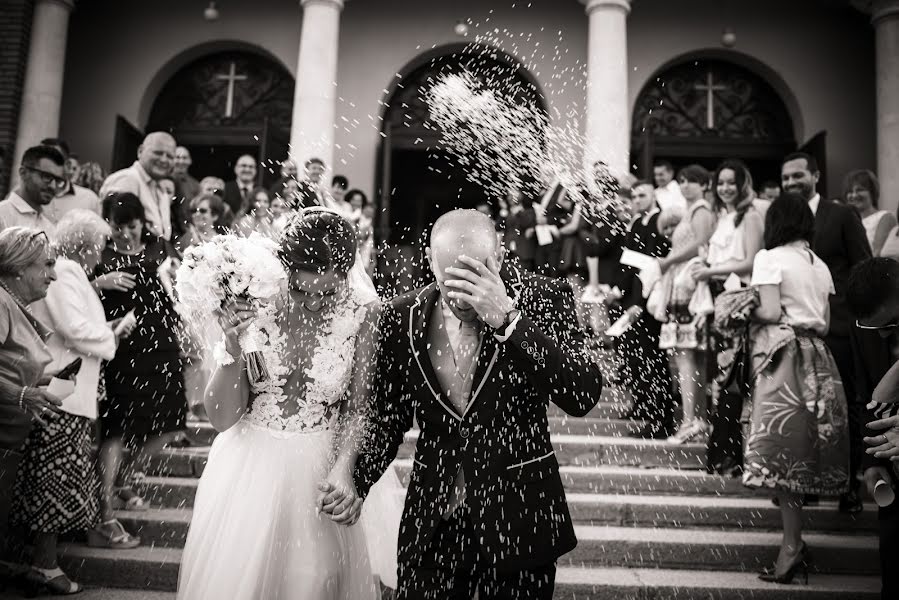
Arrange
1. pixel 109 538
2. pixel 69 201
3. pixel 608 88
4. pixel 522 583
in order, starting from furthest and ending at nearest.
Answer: pixel 608 88
pixel 69 201
pixel 109 538
pixel 522 583

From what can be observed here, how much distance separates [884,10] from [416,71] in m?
8.09

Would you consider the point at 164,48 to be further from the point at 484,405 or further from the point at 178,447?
the point at 484,405

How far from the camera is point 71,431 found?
484 centimetres

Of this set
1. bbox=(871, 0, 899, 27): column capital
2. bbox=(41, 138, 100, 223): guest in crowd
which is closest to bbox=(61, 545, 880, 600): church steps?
bbox=(41, 138, 100, 223): guest in crowd

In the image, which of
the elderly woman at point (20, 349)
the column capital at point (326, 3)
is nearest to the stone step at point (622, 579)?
the elderly woman at point (20, 349)

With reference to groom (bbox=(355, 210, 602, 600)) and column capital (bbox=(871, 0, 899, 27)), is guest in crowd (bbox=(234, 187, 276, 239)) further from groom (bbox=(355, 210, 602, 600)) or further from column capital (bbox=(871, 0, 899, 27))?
column capital (bbox=(871, 0, 899, 27))

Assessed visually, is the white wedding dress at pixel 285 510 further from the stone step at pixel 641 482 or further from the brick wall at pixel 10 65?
the brick wall at pixel 10 65

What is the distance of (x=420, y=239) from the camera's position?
1711 cm

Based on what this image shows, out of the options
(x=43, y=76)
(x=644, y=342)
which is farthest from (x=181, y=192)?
(x=43, y=76)

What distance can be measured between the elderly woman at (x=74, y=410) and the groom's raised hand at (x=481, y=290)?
3285 mm

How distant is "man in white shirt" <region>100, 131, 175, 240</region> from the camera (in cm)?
683

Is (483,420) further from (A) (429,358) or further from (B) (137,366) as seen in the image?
(B) (137,366)

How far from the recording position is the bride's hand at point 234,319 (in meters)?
2.95

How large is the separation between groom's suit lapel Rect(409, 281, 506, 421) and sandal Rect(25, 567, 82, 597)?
10.2 ft
